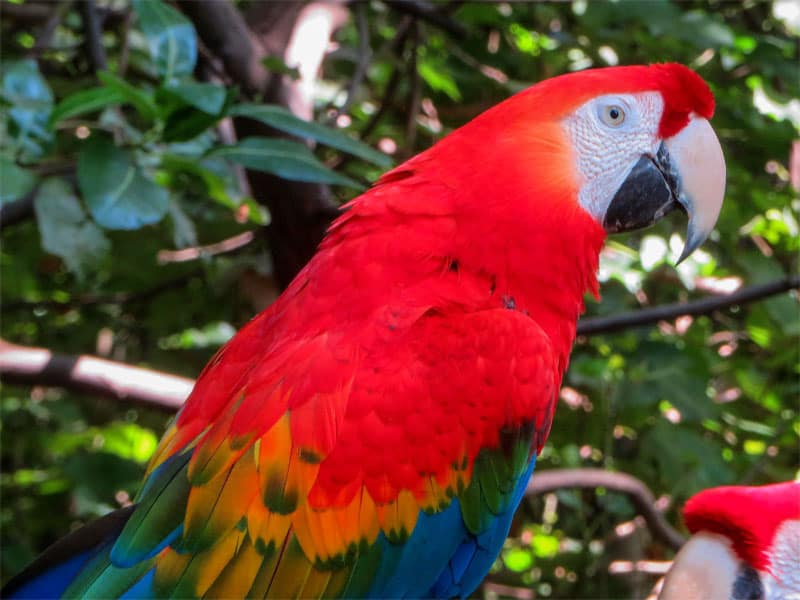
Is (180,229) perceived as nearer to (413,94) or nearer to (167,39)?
(167,39)

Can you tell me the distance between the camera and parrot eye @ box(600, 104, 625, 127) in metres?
1.01

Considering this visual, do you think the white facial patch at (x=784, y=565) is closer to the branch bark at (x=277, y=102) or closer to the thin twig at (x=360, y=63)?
the branch bark at (x=277, y=102)

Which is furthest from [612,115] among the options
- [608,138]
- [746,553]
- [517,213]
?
[746,553]

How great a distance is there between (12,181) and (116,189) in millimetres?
113

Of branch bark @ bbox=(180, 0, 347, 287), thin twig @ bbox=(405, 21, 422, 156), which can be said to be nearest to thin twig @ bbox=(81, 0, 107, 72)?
branch bark @ bbox=(180, 0, 347, 287)

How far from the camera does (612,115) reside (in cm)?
101

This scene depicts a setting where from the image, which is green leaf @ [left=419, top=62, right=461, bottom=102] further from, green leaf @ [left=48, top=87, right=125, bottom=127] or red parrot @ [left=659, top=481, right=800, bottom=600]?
red parrot @ [left=659, top=481, right=800, bottom=600]

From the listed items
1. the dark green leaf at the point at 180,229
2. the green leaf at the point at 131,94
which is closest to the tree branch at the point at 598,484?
the dark green leaf at the point at 180,229

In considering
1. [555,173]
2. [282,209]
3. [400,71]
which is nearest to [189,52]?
[282,209]

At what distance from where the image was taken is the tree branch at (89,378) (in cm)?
125

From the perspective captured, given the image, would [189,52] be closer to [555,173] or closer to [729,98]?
[555,173]

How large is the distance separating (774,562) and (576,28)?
1248 mm

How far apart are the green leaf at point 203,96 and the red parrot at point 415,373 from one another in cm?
20

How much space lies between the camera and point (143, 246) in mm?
1671
